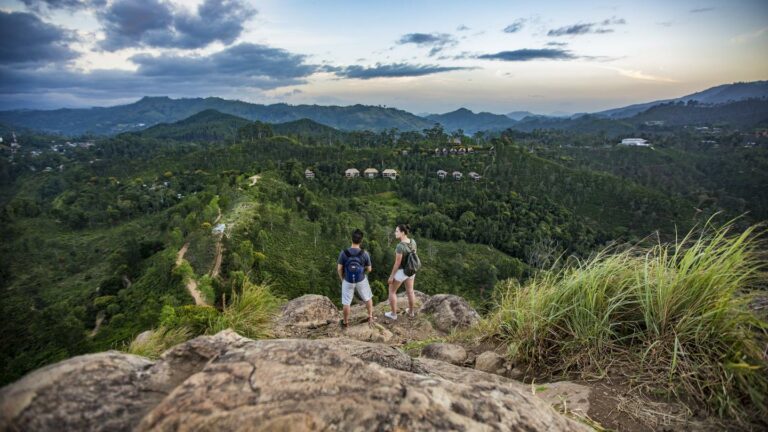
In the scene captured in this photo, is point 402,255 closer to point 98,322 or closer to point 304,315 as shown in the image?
point 304,315

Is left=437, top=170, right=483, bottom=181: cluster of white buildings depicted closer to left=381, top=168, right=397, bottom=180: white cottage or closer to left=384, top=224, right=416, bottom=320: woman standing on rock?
left=381, top=168, right=397, bottom=180: white cottage

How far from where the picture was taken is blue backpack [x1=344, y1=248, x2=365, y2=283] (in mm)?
6426

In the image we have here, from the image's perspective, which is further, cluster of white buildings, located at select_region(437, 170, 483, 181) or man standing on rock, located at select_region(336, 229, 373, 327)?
cluster of white buildings, located at select_region(437, 170, 483, 181)

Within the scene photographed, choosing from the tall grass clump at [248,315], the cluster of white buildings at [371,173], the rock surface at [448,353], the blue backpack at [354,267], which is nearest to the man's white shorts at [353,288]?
the blue backpack at [354,267]

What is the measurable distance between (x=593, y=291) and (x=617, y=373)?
78cm

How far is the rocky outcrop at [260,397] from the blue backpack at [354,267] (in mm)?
3844

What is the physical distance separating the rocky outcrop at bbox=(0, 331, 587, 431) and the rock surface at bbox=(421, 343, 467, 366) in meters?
1.95

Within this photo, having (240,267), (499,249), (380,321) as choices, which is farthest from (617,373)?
(499,249)

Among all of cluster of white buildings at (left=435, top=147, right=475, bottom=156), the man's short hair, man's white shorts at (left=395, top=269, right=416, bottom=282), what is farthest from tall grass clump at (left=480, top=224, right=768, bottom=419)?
cluster of white buildings at (left=435, top=147, right=475, bottom=156)

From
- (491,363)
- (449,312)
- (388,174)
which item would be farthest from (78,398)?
(388,174)

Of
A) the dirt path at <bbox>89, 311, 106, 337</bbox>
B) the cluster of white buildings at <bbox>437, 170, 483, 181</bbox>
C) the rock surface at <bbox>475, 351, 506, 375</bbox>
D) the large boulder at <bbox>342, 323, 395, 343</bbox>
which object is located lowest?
the dirt path at <bbox>89, 311, 106, 337</bbox>

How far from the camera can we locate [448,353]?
452cm

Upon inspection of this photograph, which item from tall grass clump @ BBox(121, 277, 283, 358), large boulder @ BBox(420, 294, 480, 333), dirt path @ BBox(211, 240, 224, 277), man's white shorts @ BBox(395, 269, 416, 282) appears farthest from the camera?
dirt path @ BBox(211, 240, 224, 277)

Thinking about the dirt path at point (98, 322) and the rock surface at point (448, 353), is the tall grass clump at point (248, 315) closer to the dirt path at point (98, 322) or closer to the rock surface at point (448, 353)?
the rock surface at point (448, 353)
